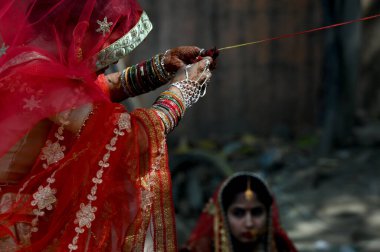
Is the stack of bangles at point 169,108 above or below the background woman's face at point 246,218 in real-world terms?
below

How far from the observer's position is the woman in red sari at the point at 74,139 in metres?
2.40

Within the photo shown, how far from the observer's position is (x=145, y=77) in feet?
9.77

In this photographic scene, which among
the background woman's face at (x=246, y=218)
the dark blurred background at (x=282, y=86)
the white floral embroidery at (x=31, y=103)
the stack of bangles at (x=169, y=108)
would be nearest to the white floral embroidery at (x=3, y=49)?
the white floral embroidery at (x=31, y=103)

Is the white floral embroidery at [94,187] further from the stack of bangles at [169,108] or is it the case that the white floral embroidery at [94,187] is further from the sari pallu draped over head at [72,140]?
the stack of bangles at [169,108]

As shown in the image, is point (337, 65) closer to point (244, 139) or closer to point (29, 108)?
point (244, 139)

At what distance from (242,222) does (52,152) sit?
2239 millimetres

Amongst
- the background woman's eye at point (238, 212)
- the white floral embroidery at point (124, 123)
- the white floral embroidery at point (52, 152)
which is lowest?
the white floral embroidery at point (52, 152)

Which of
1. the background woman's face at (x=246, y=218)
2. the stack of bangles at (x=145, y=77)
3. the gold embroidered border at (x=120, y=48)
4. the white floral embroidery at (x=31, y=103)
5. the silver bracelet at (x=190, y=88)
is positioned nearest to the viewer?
the white floral embroidery at (x=31, y=103)

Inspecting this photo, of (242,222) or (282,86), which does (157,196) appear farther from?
(282,86)

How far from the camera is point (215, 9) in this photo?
9.21 m

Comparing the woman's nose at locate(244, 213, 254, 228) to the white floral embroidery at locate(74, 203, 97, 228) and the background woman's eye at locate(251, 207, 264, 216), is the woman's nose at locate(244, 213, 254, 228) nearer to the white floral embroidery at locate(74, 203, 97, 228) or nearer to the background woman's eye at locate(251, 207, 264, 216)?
the background woman's eye at locate(251, 207, 264, 216)

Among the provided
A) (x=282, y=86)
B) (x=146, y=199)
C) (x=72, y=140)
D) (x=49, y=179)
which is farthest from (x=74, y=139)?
(x=282, y=86)

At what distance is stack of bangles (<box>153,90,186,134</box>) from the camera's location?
256cm

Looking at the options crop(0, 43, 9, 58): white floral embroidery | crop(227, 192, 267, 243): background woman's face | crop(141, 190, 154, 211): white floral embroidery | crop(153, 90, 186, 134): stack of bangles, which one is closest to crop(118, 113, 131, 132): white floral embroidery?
crop(153, 90, 186, 134): stack of bangles
